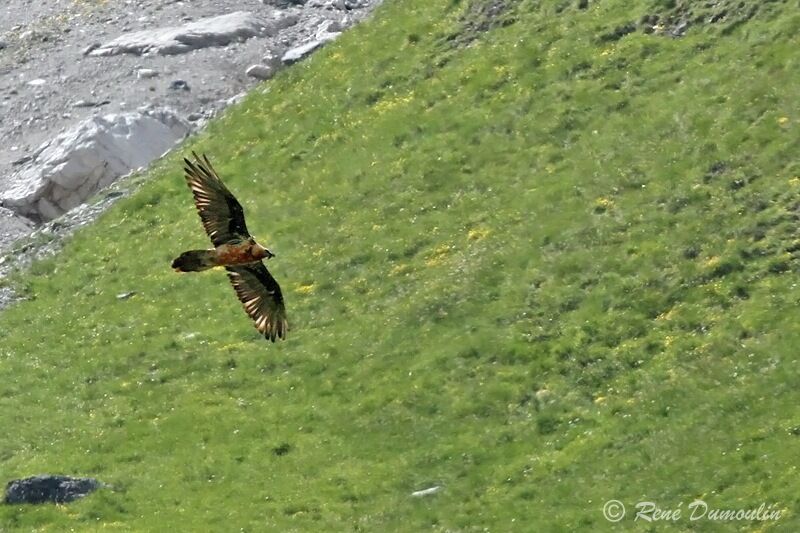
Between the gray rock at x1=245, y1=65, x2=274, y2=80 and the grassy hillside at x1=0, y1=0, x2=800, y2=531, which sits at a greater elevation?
the grassy hillside at x1=0, y1=0, x2=800, y2=531

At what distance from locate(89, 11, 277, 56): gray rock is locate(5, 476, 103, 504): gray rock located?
1027 inches

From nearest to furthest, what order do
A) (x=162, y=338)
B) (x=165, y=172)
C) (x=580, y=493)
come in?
(x=580, y=493) → (x=162, y=338) → (x=165, y=172)

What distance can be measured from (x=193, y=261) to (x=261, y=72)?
35.1 metres

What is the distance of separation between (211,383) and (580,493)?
37.1 ft

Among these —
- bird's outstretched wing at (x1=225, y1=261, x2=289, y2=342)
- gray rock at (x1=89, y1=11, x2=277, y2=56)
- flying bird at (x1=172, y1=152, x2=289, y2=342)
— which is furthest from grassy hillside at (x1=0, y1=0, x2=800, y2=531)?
flying bird at (x1=172, y1=152, x2=289, y2=342)

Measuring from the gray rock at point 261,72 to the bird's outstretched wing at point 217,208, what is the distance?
33392 mm

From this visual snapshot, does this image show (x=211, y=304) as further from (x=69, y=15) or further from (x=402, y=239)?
(x=69, y=15)

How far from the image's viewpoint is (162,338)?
39719mm

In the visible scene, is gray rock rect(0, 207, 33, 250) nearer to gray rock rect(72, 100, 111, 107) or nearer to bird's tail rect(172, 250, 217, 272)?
gray rock rect(72, 100, 111, 107)

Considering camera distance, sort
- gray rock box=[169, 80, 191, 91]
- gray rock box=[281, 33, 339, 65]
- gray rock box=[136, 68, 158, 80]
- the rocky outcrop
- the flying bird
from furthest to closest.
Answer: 1. gray rock box=[136, 68, 158, 80]
2. gray rock box=[169, 80, 191, 91]
3. gray rock box=[281, 33, 339, 65]
4. the rocky outcrop
5. the flying bird

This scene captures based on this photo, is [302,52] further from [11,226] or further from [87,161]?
[11,226]

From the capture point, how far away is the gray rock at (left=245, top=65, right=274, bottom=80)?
175 feet

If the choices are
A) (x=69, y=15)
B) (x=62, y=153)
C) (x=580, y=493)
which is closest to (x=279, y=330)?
(x=580, y=493)

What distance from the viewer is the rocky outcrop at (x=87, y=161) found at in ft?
165
